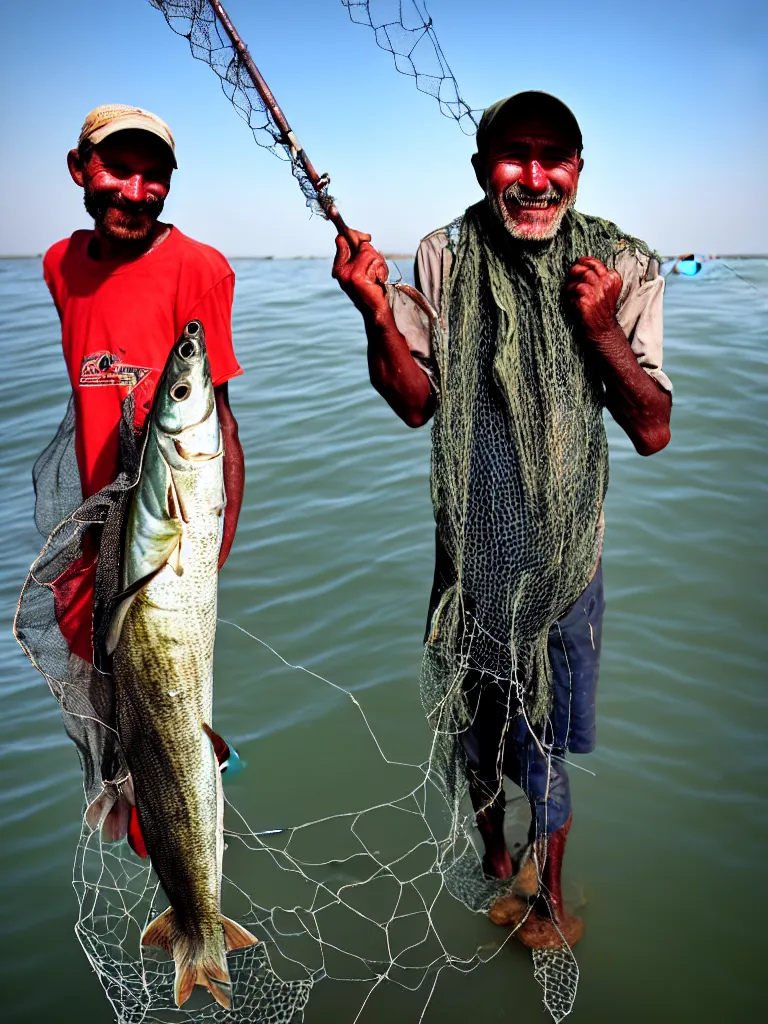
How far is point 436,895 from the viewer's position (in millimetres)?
3709

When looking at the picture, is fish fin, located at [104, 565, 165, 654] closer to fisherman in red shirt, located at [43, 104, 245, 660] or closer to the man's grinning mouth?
fisherman in red shirt, located at [43, 104, 245, 660]

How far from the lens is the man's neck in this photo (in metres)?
2.81

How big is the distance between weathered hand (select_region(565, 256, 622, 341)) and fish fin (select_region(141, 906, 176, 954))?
7.14 feet

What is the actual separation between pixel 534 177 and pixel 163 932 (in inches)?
101

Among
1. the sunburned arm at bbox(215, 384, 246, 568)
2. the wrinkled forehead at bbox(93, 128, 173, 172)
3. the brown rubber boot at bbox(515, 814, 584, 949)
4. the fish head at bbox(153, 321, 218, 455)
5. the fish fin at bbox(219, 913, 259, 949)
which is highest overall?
the wrinkled forehead at bbox(93, 128, 173, 172)

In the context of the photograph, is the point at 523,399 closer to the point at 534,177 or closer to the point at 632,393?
the point at 632,393

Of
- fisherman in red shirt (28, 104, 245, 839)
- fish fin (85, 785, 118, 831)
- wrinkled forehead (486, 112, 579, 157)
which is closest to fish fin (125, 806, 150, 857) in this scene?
fish fin (85, 785, 118, 831)

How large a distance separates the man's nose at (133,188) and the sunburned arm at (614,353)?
139 centimetres

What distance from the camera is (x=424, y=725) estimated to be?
192 inches

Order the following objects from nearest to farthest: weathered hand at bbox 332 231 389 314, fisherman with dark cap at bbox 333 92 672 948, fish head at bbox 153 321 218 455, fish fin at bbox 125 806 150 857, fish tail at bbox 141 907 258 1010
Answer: fish head at bbox 153 321 218 455
fish tail at bbox 141 907 258 1010
weathered hand at bbox 332 231 389 314
fisherman with dark cap at bbox 333 92 672 948
fish fin at bbox 125 806 150 857

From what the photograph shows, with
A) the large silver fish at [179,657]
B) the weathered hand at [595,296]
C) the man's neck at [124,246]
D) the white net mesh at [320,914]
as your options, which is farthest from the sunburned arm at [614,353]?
the white net mesh at [320,914]

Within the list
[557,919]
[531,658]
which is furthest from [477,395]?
[557,919]

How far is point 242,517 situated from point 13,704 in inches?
113

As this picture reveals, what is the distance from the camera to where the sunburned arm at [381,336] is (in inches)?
104
